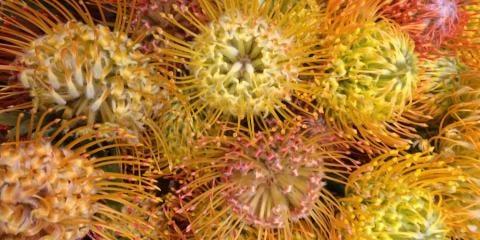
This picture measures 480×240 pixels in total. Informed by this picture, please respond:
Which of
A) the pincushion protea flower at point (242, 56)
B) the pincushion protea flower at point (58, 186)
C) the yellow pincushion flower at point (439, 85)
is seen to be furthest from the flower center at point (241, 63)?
the yellow pincushion flower at point (439, 85)

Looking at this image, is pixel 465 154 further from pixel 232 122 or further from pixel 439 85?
pixel 232 122

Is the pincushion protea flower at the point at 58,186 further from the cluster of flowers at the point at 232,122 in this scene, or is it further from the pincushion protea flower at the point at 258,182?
the pincushion protea flower at the point at 258,182

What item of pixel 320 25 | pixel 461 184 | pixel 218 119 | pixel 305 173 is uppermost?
pixel 320 25

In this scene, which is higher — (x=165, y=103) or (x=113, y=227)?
(x=165, y=103)

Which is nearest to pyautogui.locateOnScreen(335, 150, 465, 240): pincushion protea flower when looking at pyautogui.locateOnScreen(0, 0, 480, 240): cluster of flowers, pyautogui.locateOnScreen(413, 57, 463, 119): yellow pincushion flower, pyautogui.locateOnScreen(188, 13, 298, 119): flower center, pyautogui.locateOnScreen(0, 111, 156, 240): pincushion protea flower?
pyautogui.locateOnScreen(0, 0, 480, 240): cluster of flowers

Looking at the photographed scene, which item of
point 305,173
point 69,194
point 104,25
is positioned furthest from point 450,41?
point 69,194

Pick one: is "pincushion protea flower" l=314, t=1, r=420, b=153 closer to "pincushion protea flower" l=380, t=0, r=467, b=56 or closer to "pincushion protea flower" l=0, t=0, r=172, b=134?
"pincushion protea flower" l=380, t=0, r=467, b=56

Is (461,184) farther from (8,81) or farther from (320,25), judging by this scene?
(8,81)
